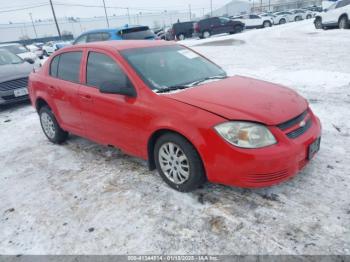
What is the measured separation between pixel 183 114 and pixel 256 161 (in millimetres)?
843

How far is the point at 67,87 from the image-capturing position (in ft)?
14.7

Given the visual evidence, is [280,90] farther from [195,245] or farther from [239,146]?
[195,245]

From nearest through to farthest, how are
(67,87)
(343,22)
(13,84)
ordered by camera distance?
(67,87) < (13,84) < (343,22)

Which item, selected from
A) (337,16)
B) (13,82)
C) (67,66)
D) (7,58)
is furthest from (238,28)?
(67,66)

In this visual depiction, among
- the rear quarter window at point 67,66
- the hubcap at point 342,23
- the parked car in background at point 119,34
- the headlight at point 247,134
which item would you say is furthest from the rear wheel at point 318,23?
the headlight at point 247,134

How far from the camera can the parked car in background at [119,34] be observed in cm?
1057

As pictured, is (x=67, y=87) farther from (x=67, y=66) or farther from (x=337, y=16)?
(x=337, y=16)

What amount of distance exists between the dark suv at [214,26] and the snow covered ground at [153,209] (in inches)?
876

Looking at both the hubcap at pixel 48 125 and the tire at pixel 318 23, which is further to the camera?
the tire at pixel 318 23

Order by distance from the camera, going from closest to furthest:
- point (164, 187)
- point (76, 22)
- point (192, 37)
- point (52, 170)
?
point (164, 187) → point (52, 170) → point (192, 37) → point (76, 22)

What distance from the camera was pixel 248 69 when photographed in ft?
30.6

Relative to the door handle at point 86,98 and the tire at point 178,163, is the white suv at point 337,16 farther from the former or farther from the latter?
the tire at point 178,163

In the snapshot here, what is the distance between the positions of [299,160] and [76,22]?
95962mm

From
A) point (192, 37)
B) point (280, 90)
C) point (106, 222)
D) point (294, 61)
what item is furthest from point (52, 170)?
point (192, 37)
